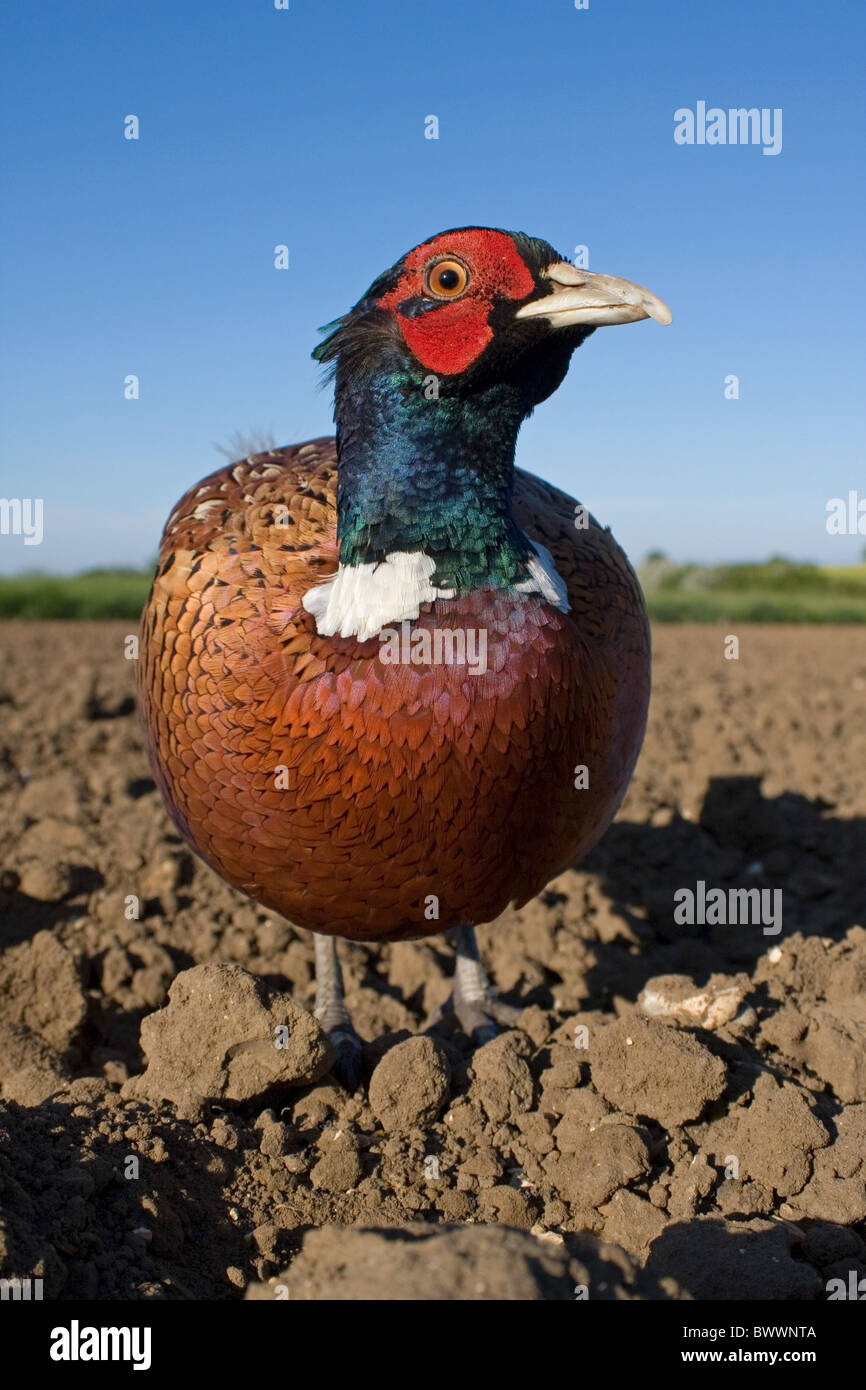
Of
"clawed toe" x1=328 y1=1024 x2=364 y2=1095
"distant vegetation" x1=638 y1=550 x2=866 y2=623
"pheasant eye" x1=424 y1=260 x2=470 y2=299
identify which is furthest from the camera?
"distant vegetation" x1=638 y1=550 x2=866 y2=623

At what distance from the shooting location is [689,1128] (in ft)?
10.8

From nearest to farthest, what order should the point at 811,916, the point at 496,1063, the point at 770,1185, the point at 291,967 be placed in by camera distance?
the point at 770,1185
the point at 496,1063
the point at 291,967
the point at 811,916

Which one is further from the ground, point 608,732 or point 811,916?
point 608,732

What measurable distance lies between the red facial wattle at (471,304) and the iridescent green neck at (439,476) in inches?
3.4

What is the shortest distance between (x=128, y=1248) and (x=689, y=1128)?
1.66m

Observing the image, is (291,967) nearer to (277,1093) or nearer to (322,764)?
(277,1093)

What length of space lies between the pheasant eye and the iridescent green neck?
0.24 m

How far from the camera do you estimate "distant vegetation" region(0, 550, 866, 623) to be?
2553cm

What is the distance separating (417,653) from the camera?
2.99 m

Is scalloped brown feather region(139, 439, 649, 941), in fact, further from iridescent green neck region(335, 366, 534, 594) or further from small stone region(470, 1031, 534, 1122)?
small stone region(470, 1031, 534, 1122)
